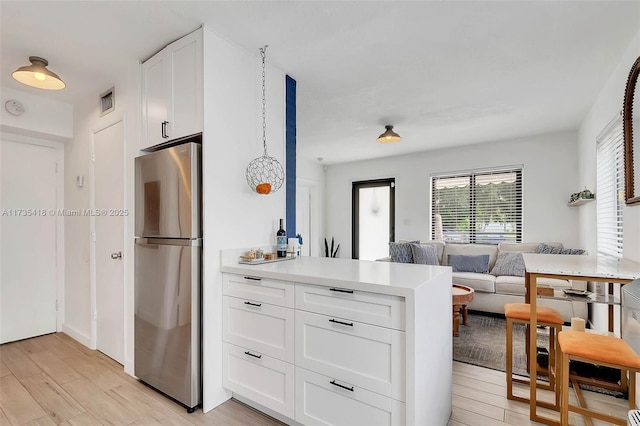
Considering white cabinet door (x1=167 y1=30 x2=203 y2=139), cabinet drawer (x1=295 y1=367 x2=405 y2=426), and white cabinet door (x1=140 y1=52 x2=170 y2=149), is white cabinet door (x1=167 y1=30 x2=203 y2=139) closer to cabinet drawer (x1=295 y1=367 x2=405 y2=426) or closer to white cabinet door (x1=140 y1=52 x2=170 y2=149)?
white cabinet door (x1=140 y1=52 x2=170 y2=149)

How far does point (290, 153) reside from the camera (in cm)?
271

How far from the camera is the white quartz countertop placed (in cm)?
143

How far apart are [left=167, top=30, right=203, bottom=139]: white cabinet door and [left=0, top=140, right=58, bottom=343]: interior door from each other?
88.3 inches

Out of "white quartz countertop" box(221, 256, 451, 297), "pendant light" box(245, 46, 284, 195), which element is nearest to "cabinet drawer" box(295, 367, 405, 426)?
"white quartz countertop" box(221, 256, 451, 297)

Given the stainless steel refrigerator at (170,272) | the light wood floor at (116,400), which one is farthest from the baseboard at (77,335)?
the stainless steel refrigerator at (170,272)

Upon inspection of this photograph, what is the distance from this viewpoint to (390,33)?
2.03 metres

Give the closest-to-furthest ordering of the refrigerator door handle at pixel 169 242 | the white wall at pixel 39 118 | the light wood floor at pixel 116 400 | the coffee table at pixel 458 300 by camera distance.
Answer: the light wood floor at pixel 116 400 → the refrigerator door handle at pixel 169 242 → the white wall at pixel 39 118 → the coffee table at pixel 458 300

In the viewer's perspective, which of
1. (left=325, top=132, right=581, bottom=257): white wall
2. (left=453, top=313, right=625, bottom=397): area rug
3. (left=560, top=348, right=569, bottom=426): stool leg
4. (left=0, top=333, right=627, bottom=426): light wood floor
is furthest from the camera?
(left=325, top=132, right=581, bottom=257): white wall

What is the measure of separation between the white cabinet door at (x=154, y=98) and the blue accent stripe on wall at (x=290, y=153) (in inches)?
36.8

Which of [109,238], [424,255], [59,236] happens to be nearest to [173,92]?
[109,238]

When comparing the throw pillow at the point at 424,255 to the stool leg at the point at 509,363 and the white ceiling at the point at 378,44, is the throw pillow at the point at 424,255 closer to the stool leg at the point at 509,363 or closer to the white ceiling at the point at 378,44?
the white ceiling at the point at 378,44

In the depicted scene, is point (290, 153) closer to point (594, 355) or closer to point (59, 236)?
point (594, 355)

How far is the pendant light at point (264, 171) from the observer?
7.34 feet

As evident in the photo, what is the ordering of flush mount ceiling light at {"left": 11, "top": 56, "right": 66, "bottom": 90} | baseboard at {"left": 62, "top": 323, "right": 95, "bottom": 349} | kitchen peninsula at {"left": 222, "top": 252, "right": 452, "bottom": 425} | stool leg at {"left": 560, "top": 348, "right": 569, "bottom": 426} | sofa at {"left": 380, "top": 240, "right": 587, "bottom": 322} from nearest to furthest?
kitchen peninsula at {"left": 222, "top": 252, "right": 452, "bottom": 425}
stool leg at {"left": 560, "top": 348, "right": 569, "bottom": 426}
flush mount ceiling light at {"left": 11, "top": 56, "right": 66, "bottom": 90}
baseboard at {"left": 62, "top": 323, "right": 95, "bottom": 349}
sofa at {"left": 380, "top": 240, "right": 587, "bottom": 322}
